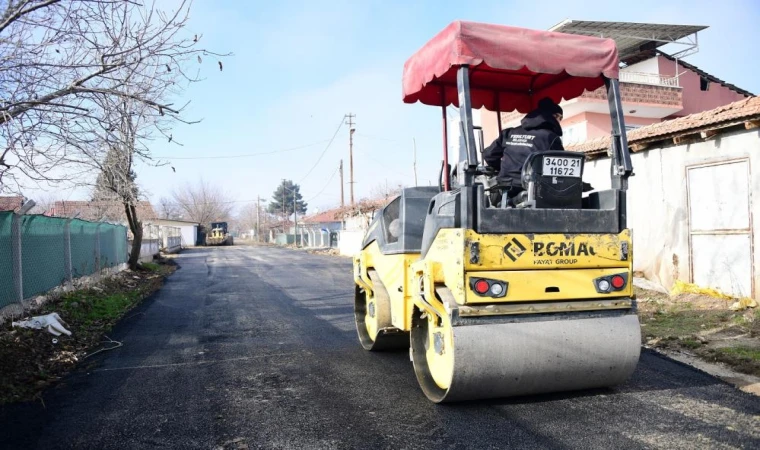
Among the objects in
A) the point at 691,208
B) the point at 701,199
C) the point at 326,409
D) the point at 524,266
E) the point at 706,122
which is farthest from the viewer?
the point at 691,208

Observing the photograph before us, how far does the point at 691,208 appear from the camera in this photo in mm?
9680

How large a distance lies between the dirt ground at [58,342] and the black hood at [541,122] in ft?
16.0

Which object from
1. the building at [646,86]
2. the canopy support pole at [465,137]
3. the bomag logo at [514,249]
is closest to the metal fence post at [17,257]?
the canopy support pole at [465,137]

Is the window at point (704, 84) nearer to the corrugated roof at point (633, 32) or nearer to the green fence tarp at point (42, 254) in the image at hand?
the corrugated roof at point (633, 32)

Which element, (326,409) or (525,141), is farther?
(525,141)

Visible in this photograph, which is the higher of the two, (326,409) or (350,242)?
(350,242)

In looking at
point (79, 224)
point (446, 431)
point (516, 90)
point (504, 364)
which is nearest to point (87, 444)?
point (446, 431)

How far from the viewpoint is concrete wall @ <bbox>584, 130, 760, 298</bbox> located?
856 cm

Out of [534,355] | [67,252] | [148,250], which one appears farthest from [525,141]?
[148,250]

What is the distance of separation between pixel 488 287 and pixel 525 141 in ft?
4.34

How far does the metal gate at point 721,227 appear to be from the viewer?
28.2 feet

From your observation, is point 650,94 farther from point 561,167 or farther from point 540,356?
point 540,356

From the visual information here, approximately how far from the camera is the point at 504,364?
4070 mm

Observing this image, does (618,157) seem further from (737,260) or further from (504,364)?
(737,260)
